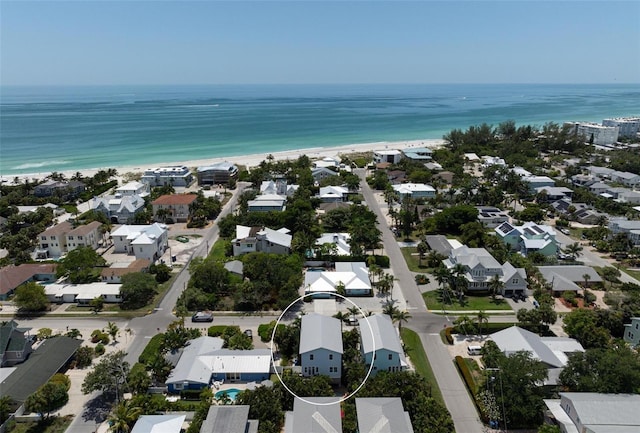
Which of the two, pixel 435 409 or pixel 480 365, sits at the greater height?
pixel 435 409

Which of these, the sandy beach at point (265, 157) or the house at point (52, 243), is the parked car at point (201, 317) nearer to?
the house at point (52, 243)

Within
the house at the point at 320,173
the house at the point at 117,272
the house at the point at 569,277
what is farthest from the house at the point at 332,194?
the house at the point at 569,277

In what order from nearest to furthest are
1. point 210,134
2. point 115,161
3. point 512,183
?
point 512,183 → point 115,161 → point 210,134

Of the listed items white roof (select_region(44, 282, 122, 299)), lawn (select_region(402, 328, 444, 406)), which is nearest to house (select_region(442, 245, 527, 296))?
lawn (select_region(402, 328, 444, 406))

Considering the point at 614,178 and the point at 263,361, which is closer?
the point at 263,361

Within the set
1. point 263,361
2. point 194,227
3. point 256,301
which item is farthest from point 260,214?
point 263,361

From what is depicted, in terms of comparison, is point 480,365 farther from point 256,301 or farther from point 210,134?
point 210,134

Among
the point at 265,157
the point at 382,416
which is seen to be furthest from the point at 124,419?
the point at 265,157
